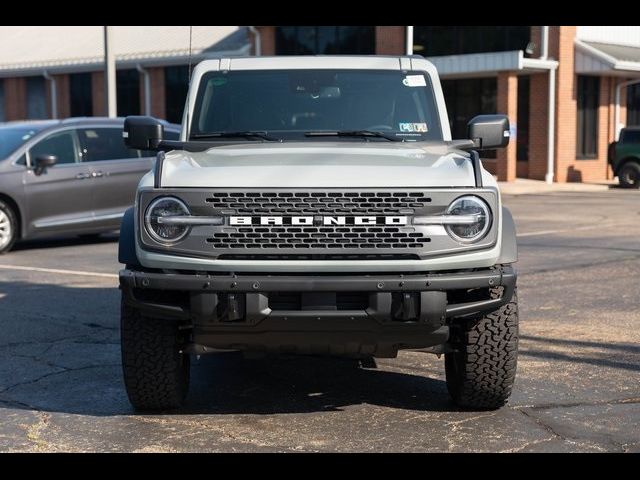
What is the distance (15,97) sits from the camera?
4638cm

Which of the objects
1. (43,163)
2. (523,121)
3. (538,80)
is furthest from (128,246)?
(523,121)

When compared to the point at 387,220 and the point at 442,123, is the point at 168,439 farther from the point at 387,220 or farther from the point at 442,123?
the point at 442,123

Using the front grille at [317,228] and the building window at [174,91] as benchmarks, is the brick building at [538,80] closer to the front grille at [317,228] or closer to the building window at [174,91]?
the building window at [174,91]

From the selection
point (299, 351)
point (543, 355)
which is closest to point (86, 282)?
point (543, 355)

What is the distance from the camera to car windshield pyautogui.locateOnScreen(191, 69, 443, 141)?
21.8 ft

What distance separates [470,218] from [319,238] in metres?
0.75

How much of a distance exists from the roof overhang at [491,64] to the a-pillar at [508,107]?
332 millimetres

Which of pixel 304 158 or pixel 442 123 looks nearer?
pixel 304 158

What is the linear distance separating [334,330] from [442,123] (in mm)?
2043

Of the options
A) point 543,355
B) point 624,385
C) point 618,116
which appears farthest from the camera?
point 618,116

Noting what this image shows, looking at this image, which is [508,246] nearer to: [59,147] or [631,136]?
[59,147]

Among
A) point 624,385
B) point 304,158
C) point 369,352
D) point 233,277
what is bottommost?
point 624,385

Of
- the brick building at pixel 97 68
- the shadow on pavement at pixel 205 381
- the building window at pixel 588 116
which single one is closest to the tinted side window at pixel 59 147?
the shadow on pavement at pixel 205 381
